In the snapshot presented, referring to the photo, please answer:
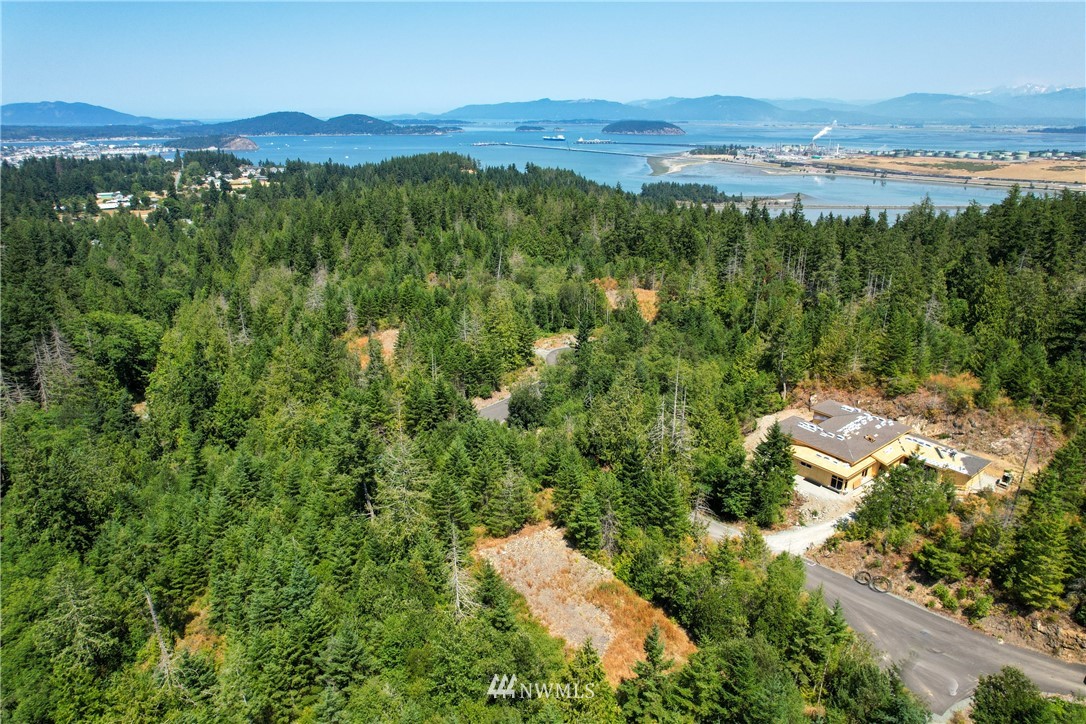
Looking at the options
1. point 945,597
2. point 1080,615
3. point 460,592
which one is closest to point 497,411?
point 460,592

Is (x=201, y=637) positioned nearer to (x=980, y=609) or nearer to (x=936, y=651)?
(x=936, y=651)

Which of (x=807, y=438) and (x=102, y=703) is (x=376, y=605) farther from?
(x=807, y=438)

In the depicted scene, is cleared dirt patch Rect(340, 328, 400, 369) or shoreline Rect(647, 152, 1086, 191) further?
shoreline Rect(647, 152, 1086, 191)

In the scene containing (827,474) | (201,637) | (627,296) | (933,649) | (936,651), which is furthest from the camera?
(627,296)

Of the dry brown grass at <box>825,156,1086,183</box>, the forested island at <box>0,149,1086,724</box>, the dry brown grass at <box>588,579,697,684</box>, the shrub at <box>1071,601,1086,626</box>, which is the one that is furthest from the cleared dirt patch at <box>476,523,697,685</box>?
the dry brown grass at <box>825,156,1086,183</box>

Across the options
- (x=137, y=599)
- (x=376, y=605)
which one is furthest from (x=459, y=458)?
(x=137, y=599)

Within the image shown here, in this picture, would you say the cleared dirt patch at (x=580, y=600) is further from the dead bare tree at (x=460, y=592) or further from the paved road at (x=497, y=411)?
the paved road at (x=497, y=411)

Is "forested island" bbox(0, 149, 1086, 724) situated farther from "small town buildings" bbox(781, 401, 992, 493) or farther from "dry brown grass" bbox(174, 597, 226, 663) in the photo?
"small town buildings" bbox(781, 401, 992, 493)
